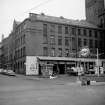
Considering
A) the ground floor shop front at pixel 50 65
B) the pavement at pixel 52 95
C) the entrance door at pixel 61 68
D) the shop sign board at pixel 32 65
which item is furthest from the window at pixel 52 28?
the pavement at pixel 52 95

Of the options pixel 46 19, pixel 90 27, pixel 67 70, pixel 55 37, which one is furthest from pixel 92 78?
pixel 90 27

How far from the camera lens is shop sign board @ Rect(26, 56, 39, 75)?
45.2 meters

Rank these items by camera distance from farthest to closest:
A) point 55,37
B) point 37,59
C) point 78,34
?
1. point 78,34
2. point 55,37
3. point 37,59

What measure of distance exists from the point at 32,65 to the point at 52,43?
818 centimetres

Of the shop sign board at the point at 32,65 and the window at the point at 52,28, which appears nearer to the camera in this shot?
the shop sign board at the point at 32,65

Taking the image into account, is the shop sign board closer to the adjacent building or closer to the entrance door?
the adjacent building

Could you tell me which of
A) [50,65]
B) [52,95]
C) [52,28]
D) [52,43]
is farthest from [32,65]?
[52,95]

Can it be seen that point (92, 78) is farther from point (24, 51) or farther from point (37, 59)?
point (24, 51)

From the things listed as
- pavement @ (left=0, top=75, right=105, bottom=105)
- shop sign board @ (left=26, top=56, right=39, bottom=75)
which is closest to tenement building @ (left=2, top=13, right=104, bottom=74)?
shop sign board @ (left=26, top=56, right=39, bottom=75)

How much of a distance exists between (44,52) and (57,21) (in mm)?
10087

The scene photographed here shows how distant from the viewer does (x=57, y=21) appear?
51.5 meters

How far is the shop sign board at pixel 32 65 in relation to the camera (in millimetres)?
45219

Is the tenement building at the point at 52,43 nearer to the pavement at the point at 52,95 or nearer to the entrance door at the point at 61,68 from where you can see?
the entrance door at the point at 61,68

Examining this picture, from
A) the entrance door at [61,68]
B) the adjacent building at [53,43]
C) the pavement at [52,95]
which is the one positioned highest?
the adjacent building at [53,43]
